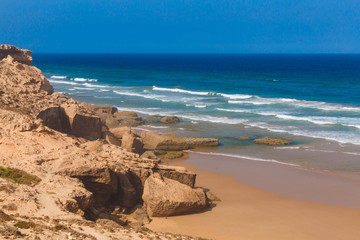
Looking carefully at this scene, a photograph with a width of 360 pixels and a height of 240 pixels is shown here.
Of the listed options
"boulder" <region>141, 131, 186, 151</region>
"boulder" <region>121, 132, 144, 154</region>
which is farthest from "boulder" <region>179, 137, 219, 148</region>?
"boulder" <region>121, 132, 144, 154</region>

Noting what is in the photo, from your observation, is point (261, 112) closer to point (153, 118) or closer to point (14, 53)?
point (153, 118)

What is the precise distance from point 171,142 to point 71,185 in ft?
43.1

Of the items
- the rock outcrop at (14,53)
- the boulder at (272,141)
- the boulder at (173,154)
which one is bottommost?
the boulder at (173,154)

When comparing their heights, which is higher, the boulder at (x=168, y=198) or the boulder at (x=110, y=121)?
the boulder at (x=110, y=121)

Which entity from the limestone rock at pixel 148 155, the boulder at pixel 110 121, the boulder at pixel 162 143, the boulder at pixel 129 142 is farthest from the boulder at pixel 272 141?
the boulder at pixel 110 121

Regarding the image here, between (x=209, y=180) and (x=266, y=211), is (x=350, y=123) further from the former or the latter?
(x=266, y=211)

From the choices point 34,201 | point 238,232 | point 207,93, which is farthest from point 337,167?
point 207,93

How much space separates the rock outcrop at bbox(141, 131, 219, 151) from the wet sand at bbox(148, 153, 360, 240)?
2288 millimetres

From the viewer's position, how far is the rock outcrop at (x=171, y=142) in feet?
83.7

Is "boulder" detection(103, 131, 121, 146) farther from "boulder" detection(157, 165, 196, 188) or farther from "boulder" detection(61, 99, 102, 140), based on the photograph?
"boulder" detection(157, 165, 196, 188)

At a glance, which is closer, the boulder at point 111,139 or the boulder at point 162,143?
the boulder at point 111,139

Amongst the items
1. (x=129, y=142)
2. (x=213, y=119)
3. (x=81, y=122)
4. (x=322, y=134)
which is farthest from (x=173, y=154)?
(x=213, y=119)

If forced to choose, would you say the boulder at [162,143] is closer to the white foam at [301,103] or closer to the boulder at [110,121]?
the boulder at [110,121]

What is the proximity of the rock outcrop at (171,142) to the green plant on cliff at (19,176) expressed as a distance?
504 inches
